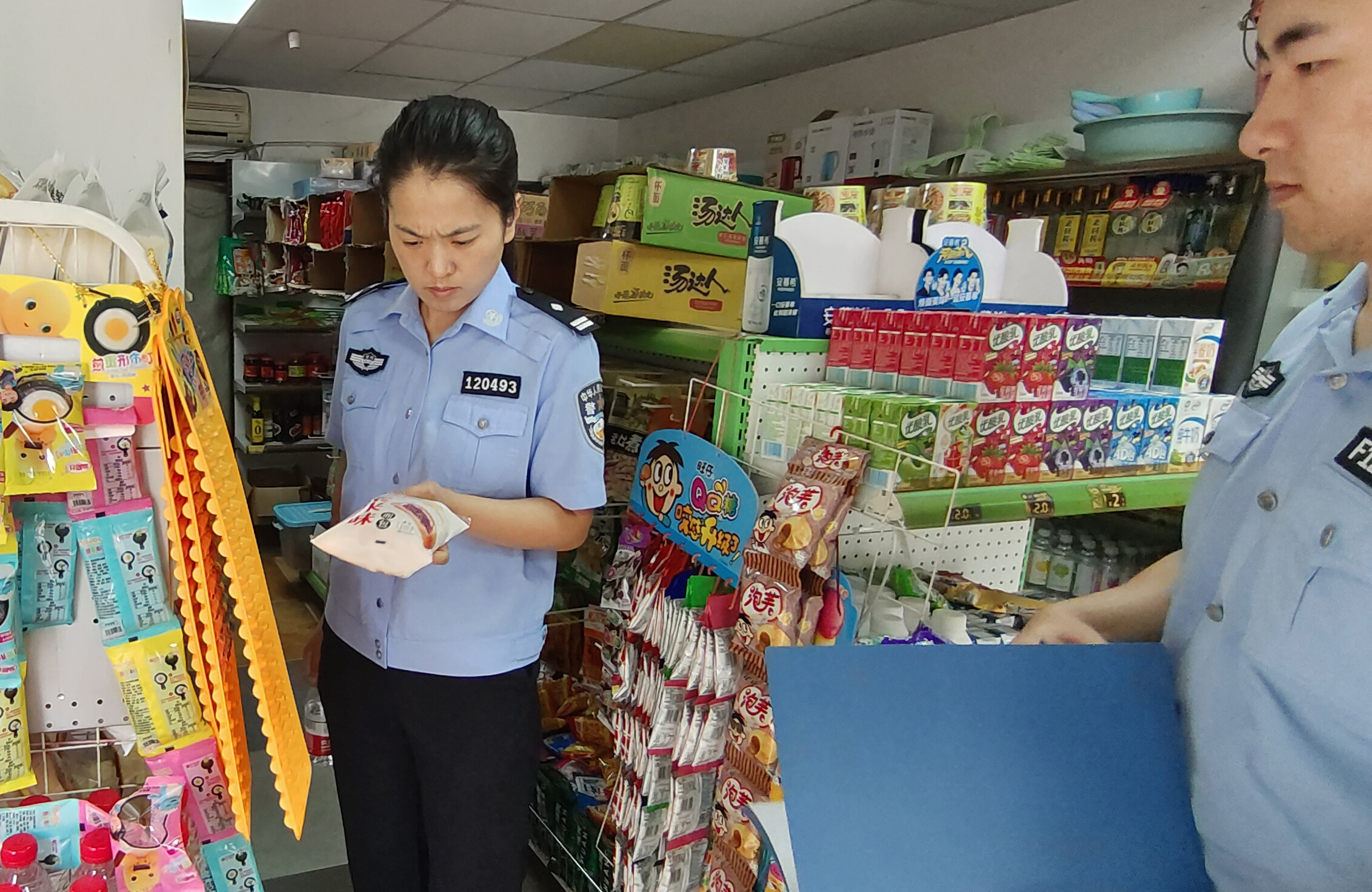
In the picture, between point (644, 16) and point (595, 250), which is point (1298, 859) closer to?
point (595, 250)

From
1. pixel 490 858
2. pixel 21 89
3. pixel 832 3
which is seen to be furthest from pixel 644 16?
pixel 490 858

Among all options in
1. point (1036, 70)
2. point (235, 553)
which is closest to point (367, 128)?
point (1036, 70)

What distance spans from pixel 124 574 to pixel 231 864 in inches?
16.3

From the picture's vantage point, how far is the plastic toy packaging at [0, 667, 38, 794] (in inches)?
44.8

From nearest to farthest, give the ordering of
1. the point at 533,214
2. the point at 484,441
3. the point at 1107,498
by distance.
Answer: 1. the point at 484,441
2. the point at 1107,498
3. the point at 533,214

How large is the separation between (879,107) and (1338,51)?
5302 mm

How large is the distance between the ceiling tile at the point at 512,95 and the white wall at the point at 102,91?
583 cm

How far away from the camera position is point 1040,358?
1.84m

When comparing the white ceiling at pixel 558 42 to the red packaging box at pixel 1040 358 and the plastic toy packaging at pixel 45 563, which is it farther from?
the plastic toy packaging at pixel 45 563

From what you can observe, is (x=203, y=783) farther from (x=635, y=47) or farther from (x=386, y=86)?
(x=386, y=86)

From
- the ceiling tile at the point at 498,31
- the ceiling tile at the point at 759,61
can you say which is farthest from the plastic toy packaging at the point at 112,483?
the ceiling tile at the point at 759,61

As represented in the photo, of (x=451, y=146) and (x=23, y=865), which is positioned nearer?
(x=23, y=865)

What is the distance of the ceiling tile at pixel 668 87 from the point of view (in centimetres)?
666

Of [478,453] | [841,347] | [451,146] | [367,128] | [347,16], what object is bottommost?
[478,453]
